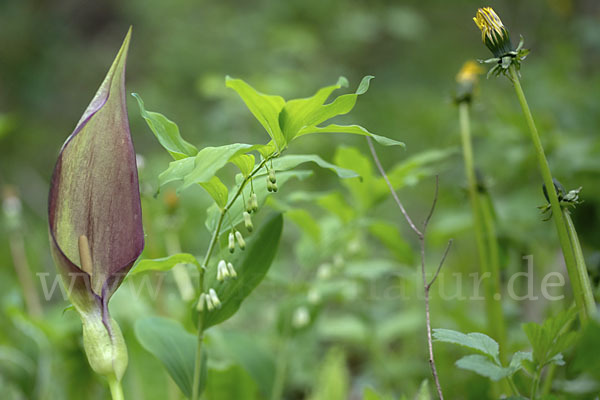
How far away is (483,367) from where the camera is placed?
47 cm

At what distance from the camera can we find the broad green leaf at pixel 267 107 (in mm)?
471

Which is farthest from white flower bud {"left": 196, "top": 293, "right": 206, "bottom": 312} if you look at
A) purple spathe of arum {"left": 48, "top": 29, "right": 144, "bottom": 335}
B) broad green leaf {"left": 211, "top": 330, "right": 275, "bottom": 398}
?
broad green leaf {"left": 211, "top": 330, "right": 275, "bottom": 398}

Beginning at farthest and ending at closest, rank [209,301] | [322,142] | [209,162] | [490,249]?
[322,142] < [490,249] < [209,301] < [209,162]

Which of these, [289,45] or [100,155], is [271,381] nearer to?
[100,155]

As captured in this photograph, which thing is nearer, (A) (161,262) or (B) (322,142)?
(A) (161,262)

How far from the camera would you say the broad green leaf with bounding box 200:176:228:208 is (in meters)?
0.51

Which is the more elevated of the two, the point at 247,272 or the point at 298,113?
the point at 298,113

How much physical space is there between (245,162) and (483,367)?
0.31 m

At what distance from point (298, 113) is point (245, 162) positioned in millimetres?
74

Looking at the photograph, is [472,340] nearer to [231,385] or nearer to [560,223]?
[560,223]

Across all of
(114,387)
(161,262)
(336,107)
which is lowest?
(114,387)

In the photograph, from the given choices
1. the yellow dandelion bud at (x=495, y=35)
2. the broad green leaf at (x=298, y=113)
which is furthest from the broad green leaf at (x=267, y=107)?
the yellow dandelion bud at (x=495, y=35)

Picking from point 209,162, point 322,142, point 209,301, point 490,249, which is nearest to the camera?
point 209,162

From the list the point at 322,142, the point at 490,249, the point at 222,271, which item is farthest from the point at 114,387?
the point at 322,142
